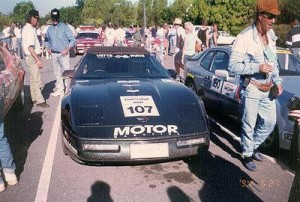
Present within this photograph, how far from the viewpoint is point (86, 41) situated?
2002cm

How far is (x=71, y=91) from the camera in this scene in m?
4.57

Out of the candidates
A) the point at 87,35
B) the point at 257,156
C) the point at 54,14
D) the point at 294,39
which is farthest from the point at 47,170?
the point at 87,35

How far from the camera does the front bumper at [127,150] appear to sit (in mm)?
3686

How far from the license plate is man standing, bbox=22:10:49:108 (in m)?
4.12

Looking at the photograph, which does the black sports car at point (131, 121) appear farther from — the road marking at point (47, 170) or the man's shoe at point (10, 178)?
the man's shoe at point (10, 178)

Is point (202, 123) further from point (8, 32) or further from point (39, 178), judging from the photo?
point (8, 32)

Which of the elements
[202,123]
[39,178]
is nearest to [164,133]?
[202,123]

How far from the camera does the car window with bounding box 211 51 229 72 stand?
5.91 metres

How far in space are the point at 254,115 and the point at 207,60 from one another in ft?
8.48

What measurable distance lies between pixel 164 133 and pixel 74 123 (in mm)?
975

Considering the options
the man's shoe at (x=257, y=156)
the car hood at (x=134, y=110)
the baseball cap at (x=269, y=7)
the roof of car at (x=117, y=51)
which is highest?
the baseball cap at (x=269, y=7)

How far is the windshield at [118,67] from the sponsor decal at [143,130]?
1.54 m

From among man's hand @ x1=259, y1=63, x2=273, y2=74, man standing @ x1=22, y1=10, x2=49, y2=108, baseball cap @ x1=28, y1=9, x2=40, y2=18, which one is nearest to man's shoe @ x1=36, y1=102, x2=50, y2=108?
man standing @ x1=22, y1=10, x2=49, y2=108

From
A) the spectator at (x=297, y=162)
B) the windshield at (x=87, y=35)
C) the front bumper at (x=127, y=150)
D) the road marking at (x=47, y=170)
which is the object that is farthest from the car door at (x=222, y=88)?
the windshield at (x=87, y=35)
